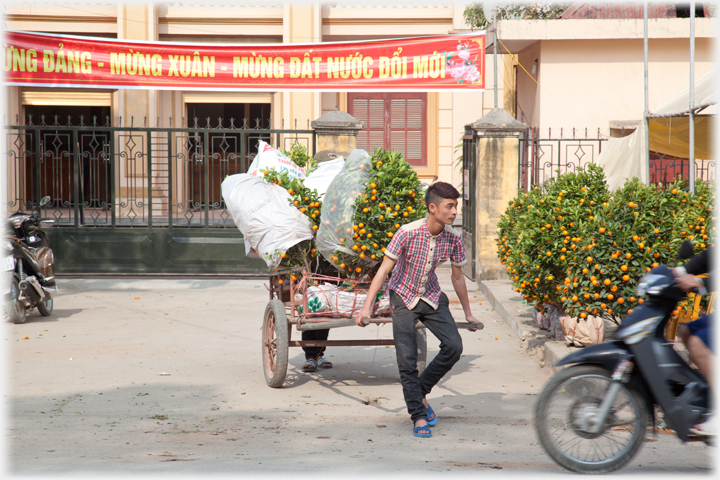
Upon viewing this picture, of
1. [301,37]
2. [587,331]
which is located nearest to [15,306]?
[587,331]

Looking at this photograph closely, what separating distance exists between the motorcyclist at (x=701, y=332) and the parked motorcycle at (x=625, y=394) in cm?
4

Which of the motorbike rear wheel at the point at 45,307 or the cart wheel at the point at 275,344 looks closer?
the cart wheel at the point at 275,344

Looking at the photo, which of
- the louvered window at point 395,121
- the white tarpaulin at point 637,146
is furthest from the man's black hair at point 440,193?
the louvered window at point 395,121

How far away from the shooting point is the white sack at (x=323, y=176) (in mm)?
5871

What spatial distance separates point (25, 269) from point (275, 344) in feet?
13.7

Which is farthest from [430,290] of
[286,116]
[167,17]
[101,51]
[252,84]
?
[167,17]

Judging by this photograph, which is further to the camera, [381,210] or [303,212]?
[303,212]

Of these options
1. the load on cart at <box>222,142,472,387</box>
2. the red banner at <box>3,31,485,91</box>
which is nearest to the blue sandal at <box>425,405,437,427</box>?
the load on cart at <box>222,142,472,387</box>

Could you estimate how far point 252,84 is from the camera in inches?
428

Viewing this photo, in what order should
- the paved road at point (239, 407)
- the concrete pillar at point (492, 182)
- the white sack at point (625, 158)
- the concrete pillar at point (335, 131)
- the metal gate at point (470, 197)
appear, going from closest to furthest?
the paved road at point (239, 407) < the white sack at point (625, 158) < the concrete pillar at point (492, 182) < the concrete pillar at point (335, 131) < the metal gate at point (470, 197)

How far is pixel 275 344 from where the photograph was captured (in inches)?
223

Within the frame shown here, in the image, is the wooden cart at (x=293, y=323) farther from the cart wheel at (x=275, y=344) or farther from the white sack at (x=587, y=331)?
the white sack at (x=587, y=331)

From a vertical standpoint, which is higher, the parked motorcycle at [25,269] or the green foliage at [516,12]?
the green foliage at [516,12]

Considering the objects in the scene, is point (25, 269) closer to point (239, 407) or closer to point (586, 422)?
point (239, 407)
